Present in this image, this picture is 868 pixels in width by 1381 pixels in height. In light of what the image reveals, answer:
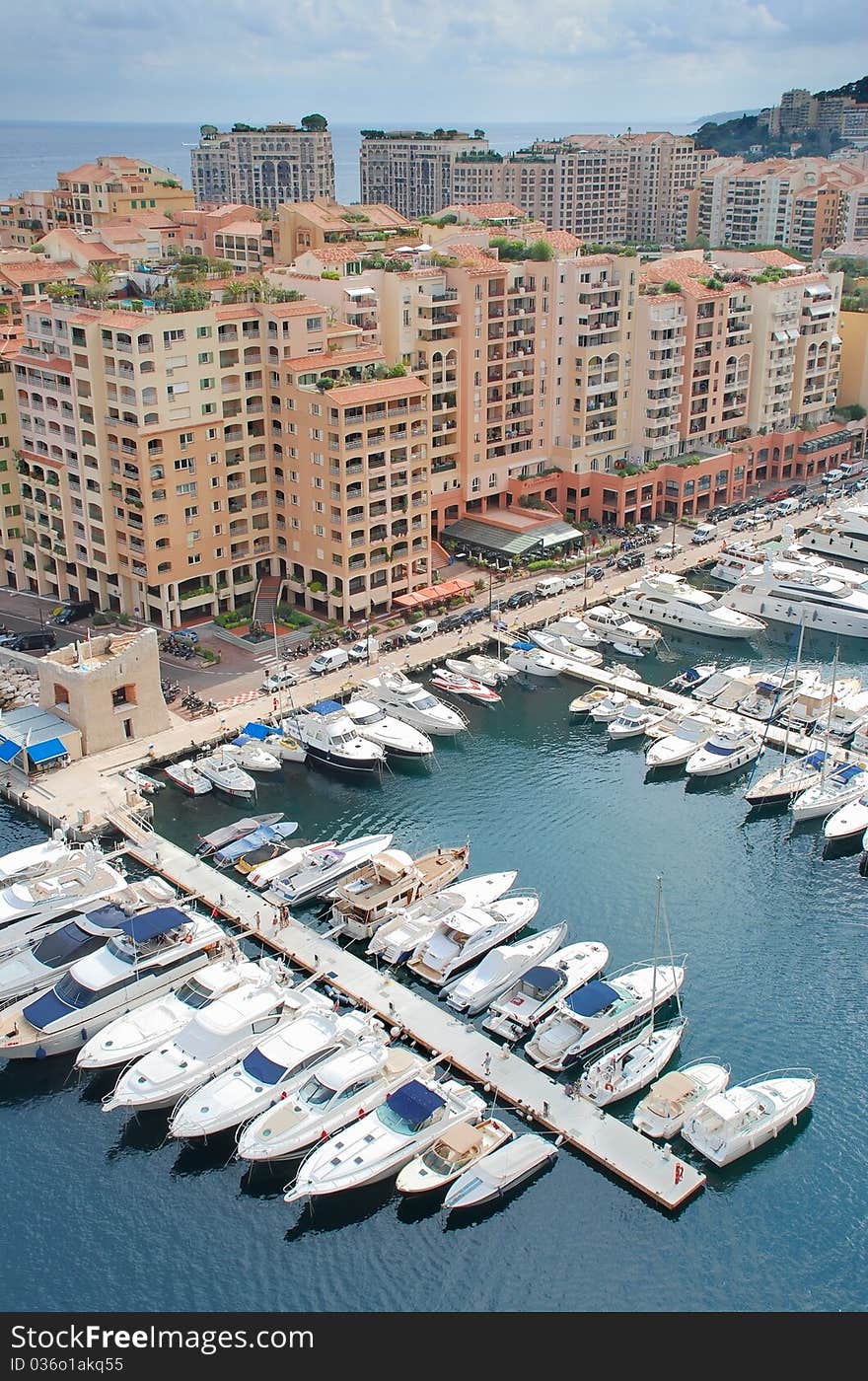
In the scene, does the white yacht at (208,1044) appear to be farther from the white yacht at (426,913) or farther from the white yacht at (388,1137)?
the white yacht at (388,1137)

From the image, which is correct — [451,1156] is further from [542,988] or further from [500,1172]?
[542,988]

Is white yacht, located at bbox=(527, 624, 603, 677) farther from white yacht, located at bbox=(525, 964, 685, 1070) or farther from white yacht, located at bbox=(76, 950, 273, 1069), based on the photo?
white yacht, located at bbox=(76, 950, 273, 1069)

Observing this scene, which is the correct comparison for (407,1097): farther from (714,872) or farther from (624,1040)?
(714,872)

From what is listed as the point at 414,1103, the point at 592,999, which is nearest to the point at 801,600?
the point at 592,999

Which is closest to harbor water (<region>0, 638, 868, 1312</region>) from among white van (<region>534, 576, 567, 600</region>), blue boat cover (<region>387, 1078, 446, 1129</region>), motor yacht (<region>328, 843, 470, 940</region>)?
motor yacht (<region>328, 843, 470, 940</region>)

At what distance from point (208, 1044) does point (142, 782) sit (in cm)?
2405

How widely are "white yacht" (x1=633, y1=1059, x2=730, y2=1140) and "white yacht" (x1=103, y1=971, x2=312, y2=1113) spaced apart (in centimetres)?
1382

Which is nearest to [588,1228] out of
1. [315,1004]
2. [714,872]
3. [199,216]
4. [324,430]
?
[315,1004]

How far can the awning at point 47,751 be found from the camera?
74688mm

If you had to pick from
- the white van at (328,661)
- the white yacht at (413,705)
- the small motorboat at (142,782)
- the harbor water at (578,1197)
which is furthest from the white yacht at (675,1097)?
the white van at (328,661)

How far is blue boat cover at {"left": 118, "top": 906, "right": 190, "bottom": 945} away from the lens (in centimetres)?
5803

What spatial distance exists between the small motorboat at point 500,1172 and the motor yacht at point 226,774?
103 ft
